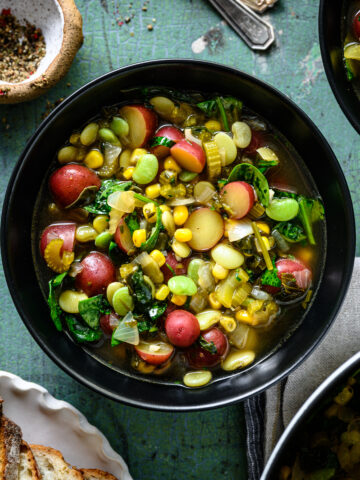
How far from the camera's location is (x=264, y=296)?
261 centimetres

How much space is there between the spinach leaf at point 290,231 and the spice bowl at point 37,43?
121 cm

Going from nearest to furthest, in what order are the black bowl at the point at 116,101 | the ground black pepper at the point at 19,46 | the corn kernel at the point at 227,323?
1. the black bowl at the point at 116,101
2. the corn kernel at the point at 227,323
3. the ground black pepper at the point at 19,46

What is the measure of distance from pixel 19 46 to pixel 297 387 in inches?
82.1

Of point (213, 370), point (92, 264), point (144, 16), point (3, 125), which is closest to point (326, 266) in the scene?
point (213, 370)

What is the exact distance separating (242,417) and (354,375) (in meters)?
0.60

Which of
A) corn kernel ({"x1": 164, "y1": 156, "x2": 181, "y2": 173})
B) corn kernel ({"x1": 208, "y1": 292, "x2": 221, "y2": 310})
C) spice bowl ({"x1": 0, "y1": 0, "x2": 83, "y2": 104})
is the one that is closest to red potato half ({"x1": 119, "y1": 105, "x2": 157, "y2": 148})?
corn kernel ({"x1": 164, "y1": 156, "x2": 181, "y2": 173})

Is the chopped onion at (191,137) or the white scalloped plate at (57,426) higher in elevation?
the chopped onion at (191,137)

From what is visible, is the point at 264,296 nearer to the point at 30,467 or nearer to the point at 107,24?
the point at 30,467

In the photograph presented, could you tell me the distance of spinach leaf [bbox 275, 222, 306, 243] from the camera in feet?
8.64

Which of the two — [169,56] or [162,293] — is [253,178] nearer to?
[162,293]

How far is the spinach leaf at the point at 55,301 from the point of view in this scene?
2542 mm

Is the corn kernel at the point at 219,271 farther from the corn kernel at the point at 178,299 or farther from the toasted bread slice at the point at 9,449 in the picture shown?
the toasted bread slice at the point at 9,449

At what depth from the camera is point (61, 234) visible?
2584mm

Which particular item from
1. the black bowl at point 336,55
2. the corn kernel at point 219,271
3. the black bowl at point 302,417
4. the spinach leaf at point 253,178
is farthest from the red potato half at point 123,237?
the black bowl at point 336,55
